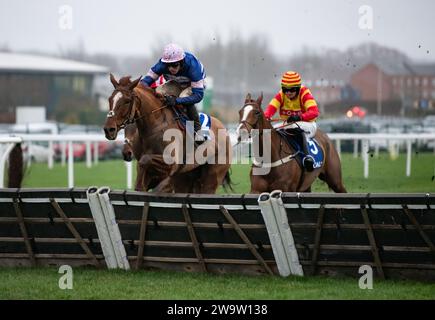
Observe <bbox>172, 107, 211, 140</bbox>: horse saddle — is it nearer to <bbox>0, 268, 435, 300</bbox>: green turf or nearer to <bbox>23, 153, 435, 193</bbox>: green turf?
<bbox>0, 268, 435, 300</bbox>: green turf

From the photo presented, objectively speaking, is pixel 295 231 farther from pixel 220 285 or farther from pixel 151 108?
pixel 151 108

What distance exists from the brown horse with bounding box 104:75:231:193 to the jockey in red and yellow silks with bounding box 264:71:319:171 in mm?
694

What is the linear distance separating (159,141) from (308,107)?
1.90 meters

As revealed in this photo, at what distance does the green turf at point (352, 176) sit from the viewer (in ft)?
43.8

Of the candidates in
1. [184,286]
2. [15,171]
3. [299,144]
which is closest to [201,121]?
[299,144]

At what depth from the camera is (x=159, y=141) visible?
30.9 feet

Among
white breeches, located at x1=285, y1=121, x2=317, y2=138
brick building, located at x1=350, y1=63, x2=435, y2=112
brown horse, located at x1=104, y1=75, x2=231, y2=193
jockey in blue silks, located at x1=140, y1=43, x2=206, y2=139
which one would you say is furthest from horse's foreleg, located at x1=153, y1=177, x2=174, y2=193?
brick building, located at x1=350, y1=63, x2=435, y2=112

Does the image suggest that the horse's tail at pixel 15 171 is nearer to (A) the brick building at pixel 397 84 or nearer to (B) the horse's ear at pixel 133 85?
(B) the horse's ear at pixel 133 85

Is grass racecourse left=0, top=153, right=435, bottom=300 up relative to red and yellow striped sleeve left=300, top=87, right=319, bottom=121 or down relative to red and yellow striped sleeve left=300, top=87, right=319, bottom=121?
down

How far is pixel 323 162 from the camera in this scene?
1090cm

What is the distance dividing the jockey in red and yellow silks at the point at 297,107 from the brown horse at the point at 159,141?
2.28 feet

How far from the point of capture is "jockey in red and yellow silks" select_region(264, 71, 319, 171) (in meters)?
10.4

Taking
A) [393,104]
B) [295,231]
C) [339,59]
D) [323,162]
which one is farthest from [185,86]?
[393,104]

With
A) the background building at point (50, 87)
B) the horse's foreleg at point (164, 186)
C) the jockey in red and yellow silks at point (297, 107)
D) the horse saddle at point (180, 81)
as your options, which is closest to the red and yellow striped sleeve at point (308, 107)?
the jockey in red and yellow silks at point (297, 107)
